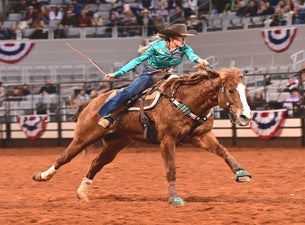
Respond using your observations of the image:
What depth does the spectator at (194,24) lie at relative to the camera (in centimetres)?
2055

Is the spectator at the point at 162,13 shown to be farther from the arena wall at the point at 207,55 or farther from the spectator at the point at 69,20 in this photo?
the spectator at the point at 69,20

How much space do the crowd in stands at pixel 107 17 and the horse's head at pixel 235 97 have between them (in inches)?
546

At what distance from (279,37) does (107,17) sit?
237 inches

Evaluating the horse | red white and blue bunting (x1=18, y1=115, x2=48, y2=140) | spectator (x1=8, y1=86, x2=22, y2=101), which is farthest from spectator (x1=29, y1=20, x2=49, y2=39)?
the horse

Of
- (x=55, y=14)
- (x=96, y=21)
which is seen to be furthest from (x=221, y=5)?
(x=55, y=14)

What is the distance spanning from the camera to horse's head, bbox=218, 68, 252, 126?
271 inches

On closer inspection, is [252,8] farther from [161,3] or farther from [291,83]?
[291,83]

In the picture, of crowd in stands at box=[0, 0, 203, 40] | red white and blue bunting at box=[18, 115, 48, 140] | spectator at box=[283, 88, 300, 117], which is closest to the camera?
spectator at box=[283, 88, 300, 117]

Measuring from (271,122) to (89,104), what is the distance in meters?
7.61

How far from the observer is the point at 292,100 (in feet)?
49.4

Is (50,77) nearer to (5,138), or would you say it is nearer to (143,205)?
(5,138)

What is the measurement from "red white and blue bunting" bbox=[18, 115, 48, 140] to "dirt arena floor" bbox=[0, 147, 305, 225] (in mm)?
3604

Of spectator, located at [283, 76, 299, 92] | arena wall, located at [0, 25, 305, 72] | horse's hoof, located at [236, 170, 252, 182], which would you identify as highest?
arena wall, located at [0, 25, 305, 72]

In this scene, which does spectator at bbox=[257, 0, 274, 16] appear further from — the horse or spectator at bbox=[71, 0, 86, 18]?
the horse
